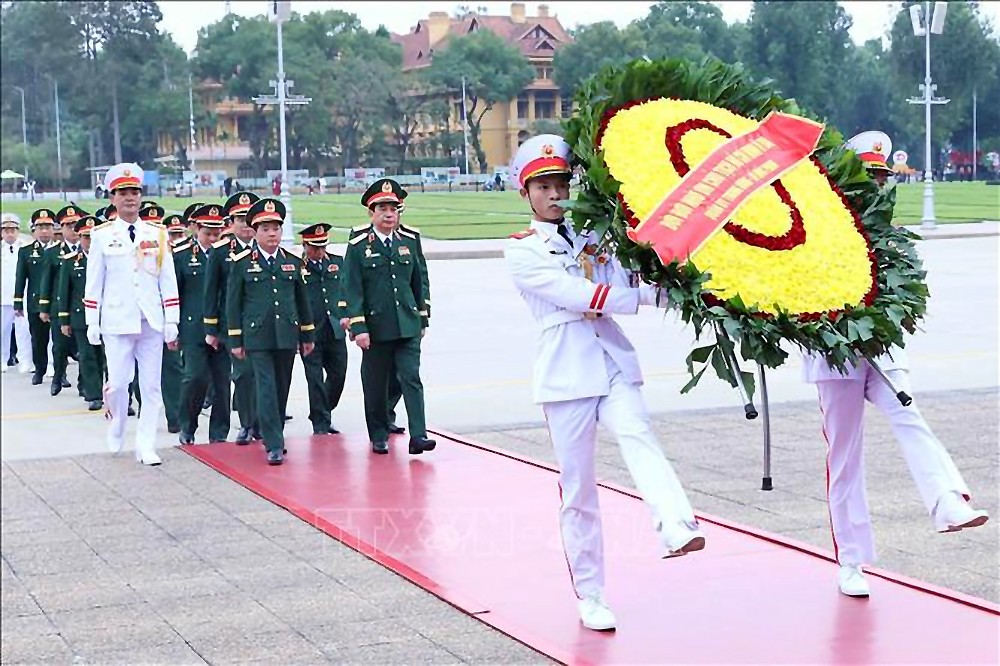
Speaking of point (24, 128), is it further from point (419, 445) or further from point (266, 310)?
point (419, 445)

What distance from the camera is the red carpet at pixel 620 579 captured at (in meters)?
5.32

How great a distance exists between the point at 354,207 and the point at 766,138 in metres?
6.87

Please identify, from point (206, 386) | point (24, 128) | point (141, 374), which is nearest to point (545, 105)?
point (206, 386)

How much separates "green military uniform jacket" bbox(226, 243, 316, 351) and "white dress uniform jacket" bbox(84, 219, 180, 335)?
0.40m

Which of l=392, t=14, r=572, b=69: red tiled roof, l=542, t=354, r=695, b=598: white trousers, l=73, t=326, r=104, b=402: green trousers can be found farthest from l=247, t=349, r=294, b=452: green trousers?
l=392, t=14, r=572, b=69: red tiled roof

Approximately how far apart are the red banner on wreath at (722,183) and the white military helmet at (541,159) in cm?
46

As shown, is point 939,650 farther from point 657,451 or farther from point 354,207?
point 354,207

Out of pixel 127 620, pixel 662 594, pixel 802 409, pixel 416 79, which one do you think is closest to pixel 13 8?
pixel 127 620

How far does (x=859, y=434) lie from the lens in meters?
5.91

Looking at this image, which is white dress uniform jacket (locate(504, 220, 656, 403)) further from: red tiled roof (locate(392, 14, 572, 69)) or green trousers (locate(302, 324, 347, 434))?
red tiled roof (locate(392, 14, 572, 69))

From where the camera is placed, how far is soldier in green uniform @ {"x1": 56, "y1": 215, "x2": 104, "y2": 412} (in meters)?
12.5

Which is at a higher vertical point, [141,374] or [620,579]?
[141,374]

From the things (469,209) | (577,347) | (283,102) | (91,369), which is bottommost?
(91,369)

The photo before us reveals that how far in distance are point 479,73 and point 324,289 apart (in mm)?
6498
